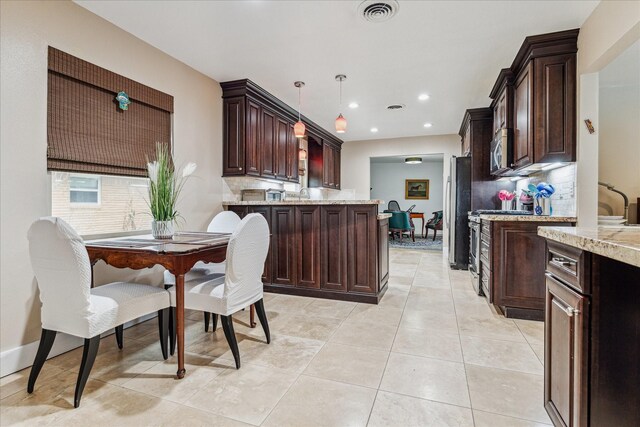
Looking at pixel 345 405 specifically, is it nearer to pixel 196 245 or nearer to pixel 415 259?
pixel 196 245

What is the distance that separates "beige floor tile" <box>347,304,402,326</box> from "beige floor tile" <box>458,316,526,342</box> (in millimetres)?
532

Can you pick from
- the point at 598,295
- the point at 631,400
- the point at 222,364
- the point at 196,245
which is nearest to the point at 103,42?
the point at 196,245

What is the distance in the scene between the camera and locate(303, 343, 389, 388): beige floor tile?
1.83 m

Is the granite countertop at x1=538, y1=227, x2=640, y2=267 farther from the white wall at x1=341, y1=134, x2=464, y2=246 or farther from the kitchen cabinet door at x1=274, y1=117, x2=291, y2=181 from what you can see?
the white wall at x1=341, y1=134, x2=464, y2=246

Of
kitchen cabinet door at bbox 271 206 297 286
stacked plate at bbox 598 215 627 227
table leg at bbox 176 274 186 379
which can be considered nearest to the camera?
table leg at bbox 176 274 186 379

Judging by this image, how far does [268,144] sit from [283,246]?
1.53m

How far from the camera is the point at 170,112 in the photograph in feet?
10.3

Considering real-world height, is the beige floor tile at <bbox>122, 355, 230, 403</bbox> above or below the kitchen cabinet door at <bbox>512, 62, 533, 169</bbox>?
below

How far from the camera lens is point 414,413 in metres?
1.53

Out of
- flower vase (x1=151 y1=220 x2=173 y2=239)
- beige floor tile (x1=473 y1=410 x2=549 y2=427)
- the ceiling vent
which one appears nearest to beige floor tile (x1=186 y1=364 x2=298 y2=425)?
beige floor tile (x1=473 y1=410 x2=549 y2=427)

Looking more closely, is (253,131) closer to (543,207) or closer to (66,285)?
(66,285)

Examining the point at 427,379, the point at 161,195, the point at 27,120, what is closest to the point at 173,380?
the point at 161,195

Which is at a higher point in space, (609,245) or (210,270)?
(609,245)

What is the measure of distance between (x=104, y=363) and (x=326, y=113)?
4.38 m
